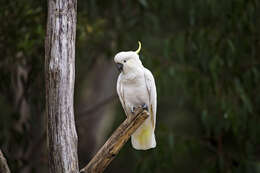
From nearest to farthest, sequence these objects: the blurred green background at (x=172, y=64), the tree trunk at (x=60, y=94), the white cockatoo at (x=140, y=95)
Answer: the tree trunk at (x=60, y=94) → the white cockatoo at (x=140, y=95) → the blurred green background at (x=172, y=64)

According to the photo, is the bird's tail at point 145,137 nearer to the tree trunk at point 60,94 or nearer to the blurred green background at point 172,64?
the tree trunk at point 60,94

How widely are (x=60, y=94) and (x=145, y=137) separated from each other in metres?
0.60

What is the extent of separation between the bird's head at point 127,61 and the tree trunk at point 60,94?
260 mm

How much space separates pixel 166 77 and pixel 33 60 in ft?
3.87

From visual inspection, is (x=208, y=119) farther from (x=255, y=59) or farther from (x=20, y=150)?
(x=20, y=150)

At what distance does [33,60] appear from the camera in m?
3.43

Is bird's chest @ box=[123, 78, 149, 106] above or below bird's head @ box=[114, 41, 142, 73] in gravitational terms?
below

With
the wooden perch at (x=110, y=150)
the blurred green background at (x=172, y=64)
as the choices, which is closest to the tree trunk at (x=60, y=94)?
the wooden perch at (x=110, y=150)

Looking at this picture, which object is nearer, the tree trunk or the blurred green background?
the tree trunk

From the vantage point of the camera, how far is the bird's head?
2193mm

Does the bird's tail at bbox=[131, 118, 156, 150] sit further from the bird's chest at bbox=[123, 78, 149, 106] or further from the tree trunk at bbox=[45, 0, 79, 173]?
the tree trunk at bbox=[45, 0, 79, 173]

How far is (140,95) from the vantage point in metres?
2.41

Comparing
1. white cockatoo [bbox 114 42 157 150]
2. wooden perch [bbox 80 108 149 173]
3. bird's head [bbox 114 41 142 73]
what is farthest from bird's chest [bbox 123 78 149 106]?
wooden perch [bbox 80 108 149 173]

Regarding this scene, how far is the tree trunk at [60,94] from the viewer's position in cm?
209
